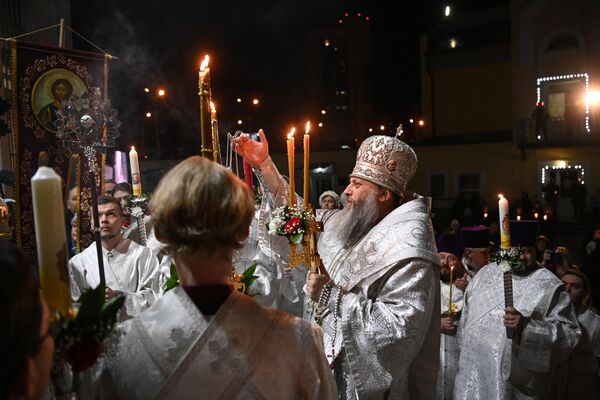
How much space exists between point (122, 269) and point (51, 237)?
312 centimetres

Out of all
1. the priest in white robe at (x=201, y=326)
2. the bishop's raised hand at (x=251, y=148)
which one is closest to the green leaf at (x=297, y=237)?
the bishop's raised hand at (x=251, y=148)

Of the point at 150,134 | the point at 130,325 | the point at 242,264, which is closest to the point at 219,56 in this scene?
the point at 150,134

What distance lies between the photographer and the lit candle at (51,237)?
1516 millimetres

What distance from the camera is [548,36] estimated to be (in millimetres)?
19891

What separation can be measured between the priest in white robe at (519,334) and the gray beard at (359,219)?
3.84ft

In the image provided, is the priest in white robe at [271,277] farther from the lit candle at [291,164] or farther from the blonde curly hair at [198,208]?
the blonde curly hair at [198,208]

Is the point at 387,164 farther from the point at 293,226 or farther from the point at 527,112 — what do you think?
the point at 527,112

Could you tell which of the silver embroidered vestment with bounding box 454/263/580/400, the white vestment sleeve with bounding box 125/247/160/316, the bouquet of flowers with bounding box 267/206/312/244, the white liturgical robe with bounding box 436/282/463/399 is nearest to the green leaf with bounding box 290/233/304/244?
the bouquet of flowers with bounding box 267/206/312/244

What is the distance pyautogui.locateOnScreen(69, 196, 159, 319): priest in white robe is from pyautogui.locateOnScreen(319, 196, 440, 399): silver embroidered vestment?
1583mm

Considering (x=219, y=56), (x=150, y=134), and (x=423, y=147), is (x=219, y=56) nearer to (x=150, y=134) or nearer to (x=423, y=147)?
(x=150, y=134)

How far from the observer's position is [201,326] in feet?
5.69

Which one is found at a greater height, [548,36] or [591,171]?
[548,36]

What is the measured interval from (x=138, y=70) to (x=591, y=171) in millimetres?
14335

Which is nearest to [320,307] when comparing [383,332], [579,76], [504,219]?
[383,332]
